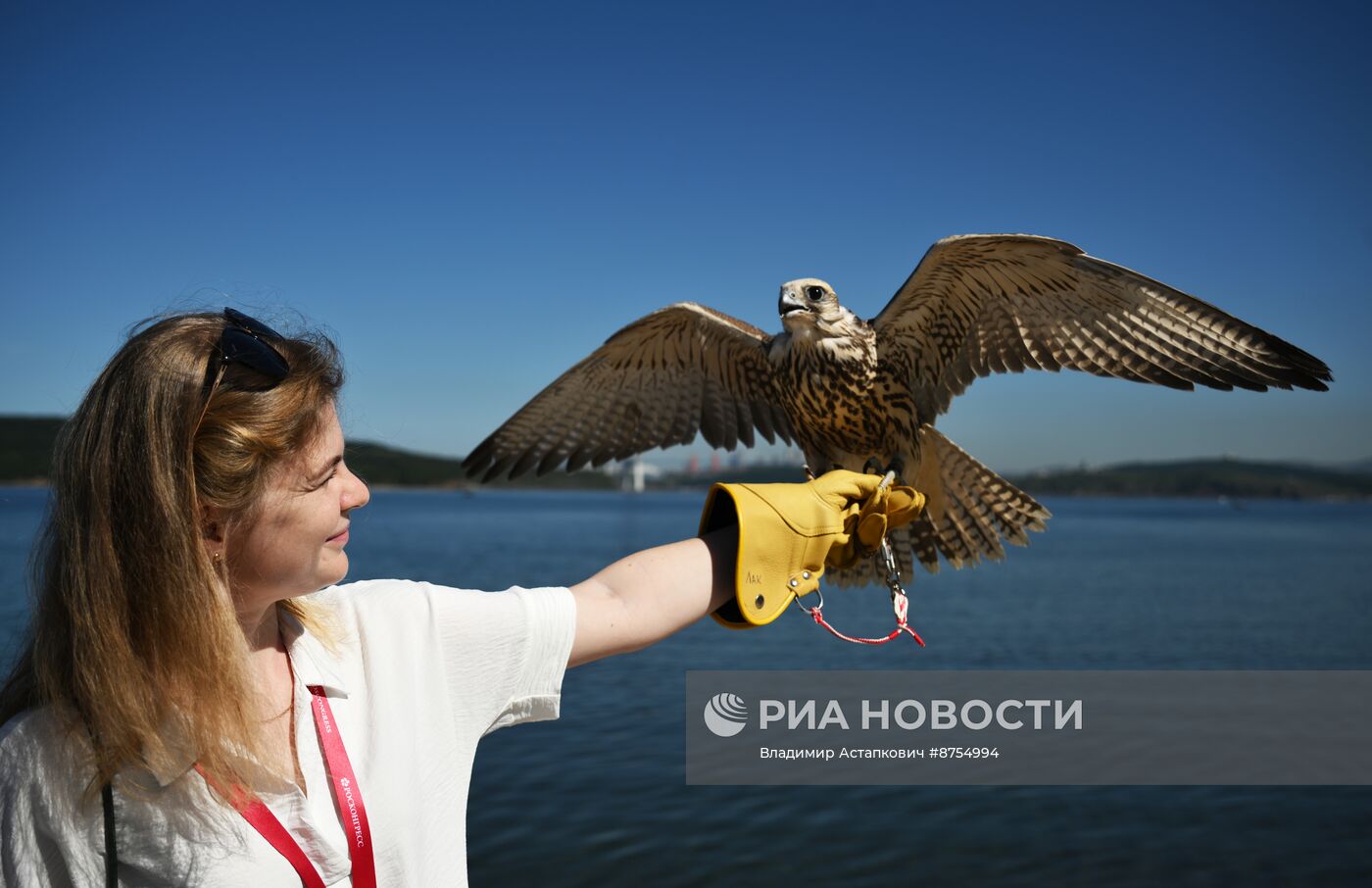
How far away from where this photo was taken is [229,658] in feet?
4.38

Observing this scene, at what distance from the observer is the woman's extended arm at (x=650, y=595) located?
68.1 inches

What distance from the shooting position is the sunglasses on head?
4.36 feet

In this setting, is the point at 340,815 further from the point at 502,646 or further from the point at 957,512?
the point at 957,512

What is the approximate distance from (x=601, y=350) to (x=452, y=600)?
93.0 inches

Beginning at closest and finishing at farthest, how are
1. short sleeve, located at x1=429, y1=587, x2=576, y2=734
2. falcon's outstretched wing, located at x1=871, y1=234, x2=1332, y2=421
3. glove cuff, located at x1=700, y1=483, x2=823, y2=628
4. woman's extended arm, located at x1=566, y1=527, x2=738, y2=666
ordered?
short sleeve, located at x1=429, y1=587, x2=576, y2=734 < woman's extended arm, located at x1=566, y1=527, x2=738, y2=666 < glove cuff, located at x1=700, y1=483, x2=823, y2=628 < falcon's outstretched wing, located at x1=871, y1=234, x2=1332, y2=421

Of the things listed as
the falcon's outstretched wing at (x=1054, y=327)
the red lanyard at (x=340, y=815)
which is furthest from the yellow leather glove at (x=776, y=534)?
the falcon's outstretched wing at (x=1054, y=327)

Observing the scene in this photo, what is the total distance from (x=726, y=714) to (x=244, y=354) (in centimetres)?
1147

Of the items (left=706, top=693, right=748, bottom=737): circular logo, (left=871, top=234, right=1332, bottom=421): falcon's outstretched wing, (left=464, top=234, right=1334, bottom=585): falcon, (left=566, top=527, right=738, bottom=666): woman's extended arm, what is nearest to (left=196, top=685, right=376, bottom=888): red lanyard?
(left=566, top=527, right=738, bottom=666): woman's extended arm

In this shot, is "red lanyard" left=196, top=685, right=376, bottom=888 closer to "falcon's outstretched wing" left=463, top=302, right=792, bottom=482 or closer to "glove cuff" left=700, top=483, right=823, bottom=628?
"glove cuff" left=700, top=483, right=823, bottom=628

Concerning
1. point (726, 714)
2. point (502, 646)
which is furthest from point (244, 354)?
point (726, 714)

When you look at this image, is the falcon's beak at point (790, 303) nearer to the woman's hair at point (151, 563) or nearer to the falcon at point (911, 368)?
the falcon at point (911, 368)

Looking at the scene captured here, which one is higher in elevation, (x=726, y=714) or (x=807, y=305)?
(x=807, y=305)

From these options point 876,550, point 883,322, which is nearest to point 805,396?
point 883,322

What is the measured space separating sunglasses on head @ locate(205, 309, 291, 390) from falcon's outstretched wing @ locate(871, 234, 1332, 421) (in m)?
2.38
